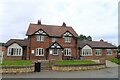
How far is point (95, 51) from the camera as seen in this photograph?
43781 mm

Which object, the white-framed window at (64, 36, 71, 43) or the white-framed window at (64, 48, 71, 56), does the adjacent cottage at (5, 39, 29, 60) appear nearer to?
the white-framed window at (64, 48, 71, 56)

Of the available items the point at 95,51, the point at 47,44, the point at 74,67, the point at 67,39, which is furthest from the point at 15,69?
the point at 95,51

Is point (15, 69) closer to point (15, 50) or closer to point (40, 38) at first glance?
point (15, 50)

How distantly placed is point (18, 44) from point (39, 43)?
4.40 metres

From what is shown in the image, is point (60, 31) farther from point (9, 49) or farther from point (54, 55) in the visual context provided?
point (9, 49)

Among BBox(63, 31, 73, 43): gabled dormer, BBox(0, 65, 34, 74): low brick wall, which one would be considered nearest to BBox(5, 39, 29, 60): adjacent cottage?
BBox(63, 31, 73, 43): gabled dormer

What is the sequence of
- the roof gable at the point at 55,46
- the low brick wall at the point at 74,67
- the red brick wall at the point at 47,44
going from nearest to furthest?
the low brick wall at the point at 74,67 → the roof gable at the point at 55,46 → the red brick wall at the point at 47,44

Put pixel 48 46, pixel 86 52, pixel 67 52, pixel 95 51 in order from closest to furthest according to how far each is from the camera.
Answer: pixel 48 46
pixel 67 52
pixel 86 52
pixel 95 51

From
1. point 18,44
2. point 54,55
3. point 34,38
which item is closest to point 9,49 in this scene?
point 18,44

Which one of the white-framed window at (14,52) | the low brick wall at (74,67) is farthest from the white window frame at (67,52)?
the low brick wall at (74,67)

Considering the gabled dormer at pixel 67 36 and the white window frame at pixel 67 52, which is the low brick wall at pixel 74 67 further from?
the gabled dormer at pixel 67 36

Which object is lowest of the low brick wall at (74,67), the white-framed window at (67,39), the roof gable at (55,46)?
the low brick wall at (74,67)

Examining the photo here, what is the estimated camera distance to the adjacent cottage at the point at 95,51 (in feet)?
138

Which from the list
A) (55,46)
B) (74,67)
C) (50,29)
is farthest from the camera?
(50,29)
